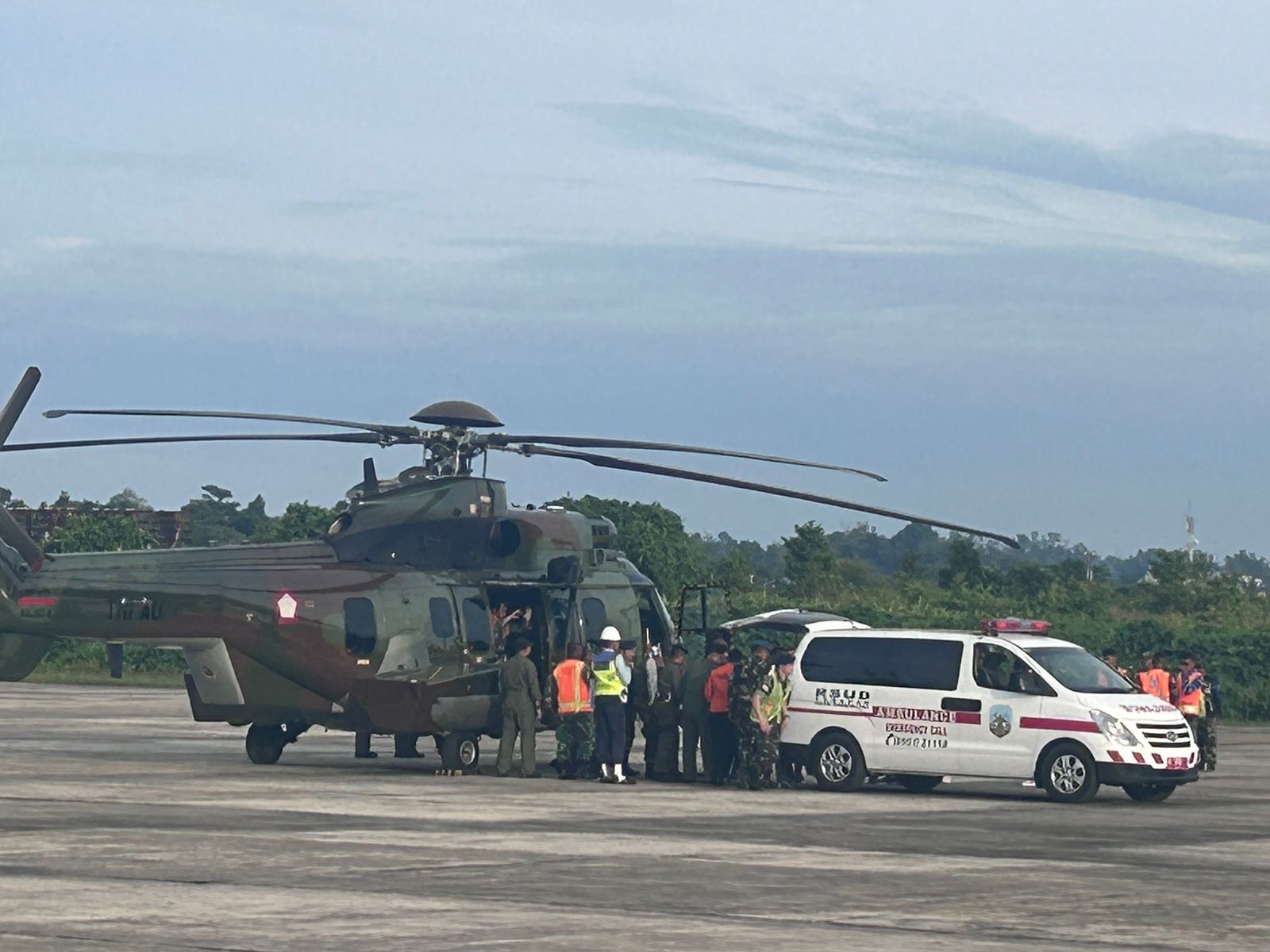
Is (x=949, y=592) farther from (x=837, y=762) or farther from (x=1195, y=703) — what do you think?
(x=837, y=762)

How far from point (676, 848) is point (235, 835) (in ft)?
11.9

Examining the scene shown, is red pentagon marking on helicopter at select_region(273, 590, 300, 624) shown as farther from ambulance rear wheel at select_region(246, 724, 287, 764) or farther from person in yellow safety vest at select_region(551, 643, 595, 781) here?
person in yellow safety vest at select_region(551, 643, 595, 781)

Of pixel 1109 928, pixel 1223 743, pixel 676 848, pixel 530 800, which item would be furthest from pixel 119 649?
pixel 1223 743

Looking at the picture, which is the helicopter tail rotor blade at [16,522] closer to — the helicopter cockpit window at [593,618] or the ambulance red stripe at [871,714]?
the helicopter cockpit window at [593,618]

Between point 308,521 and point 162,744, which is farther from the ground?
point 308,521

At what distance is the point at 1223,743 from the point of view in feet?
128

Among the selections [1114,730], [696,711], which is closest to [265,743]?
[696,711]

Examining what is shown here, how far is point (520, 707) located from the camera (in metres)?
24.5

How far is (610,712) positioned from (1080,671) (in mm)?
5510

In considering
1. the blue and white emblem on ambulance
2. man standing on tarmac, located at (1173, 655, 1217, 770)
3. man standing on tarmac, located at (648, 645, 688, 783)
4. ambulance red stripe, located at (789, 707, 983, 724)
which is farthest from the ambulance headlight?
man standing on tarmac, located at (1173, 655, 1217, 770)

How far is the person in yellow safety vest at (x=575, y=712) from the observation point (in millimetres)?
24359

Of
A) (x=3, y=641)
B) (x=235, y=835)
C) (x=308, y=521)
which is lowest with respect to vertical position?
(x=235, y=835)

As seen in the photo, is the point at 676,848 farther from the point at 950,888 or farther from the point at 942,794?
the point at 942,794

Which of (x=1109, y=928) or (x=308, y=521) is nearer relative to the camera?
(x=1109, y=928)
